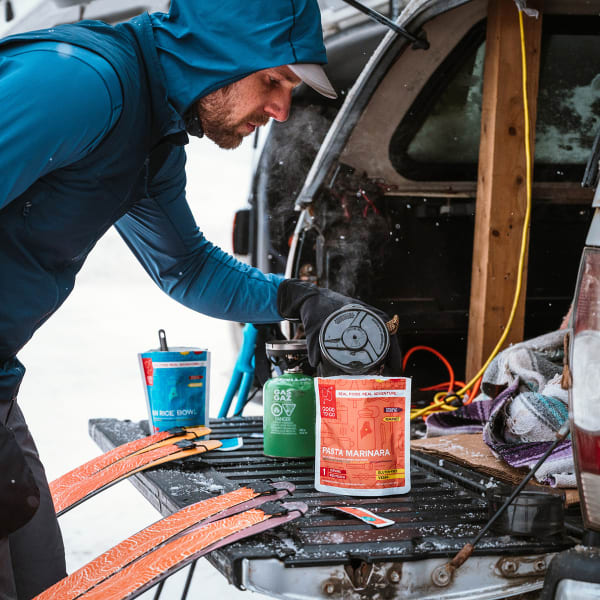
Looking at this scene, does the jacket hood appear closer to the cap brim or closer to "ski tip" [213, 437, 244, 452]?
the cap brim

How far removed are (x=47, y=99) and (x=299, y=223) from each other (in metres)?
2.16

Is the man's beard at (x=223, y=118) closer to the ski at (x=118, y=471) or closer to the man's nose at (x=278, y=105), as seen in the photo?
the man's nose at (x=278, y=105)

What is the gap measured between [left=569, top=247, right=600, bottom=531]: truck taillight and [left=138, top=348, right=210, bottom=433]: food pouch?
1.33m

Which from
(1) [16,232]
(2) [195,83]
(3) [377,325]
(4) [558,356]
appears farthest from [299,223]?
(1) [16,232]

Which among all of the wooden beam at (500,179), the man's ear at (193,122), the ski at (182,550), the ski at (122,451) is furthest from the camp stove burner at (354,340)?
the wooden beam at (500,179)

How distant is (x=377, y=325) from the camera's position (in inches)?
76.2

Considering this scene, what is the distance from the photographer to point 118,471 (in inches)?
83.6

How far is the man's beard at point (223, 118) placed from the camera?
1.76 m

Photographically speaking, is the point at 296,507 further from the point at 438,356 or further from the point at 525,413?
the point at 438,356

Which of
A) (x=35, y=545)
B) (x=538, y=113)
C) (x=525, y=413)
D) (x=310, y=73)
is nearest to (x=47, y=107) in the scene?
(x=310, y=73)

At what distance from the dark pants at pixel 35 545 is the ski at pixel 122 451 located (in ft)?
0.90

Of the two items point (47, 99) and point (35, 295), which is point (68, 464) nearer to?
point (35, 295)

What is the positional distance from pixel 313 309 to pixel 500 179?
1347mm

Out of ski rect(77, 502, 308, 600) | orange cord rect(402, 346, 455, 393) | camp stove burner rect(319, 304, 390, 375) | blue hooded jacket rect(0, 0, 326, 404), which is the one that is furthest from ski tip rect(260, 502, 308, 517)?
orange cord rect(402, 346, 455, 393)
